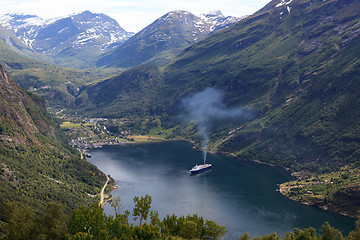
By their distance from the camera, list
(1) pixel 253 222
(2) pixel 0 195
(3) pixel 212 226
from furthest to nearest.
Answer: (1) pixel 253 222, (2) pixel 0 195, (3) pixel 212 226

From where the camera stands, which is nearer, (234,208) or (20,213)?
(20,213)

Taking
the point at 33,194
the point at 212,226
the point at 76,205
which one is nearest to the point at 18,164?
the point at 33,194

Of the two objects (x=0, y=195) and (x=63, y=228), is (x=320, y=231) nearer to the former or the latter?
(x=63, y=228)

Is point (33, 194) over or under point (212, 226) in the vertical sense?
over

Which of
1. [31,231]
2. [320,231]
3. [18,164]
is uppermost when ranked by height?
[18,164]

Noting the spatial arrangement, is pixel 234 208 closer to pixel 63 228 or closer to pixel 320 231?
pixel 320 231

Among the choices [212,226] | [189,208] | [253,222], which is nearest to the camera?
[212,226]

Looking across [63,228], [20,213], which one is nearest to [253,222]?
[63,228]

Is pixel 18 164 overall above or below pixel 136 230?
above

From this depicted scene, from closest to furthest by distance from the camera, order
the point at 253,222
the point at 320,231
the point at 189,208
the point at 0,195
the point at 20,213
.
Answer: the point at 20,213 → the point at 0,195 → the point at 320,231 → the point at 253,222 → the point at 189,208
